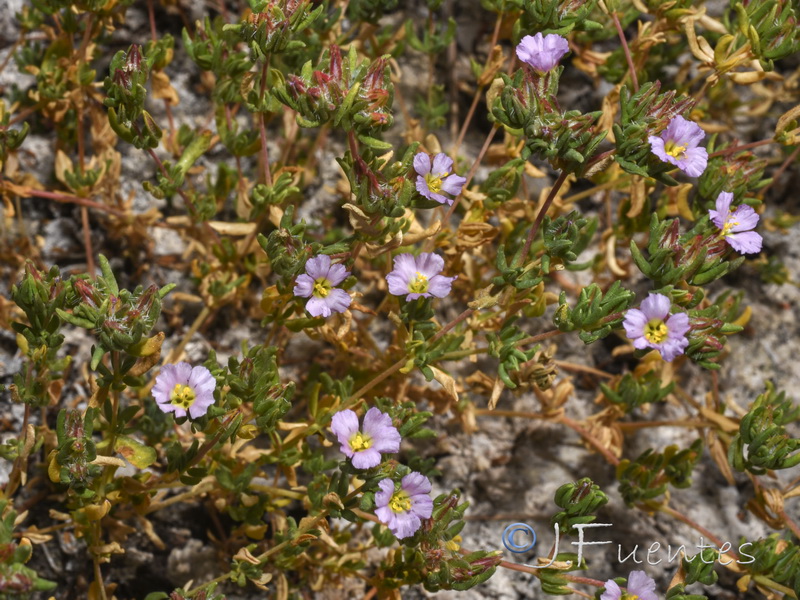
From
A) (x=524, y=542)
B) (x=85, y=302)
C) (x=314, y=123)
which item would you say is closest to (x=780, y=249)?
(x=524, y=542)

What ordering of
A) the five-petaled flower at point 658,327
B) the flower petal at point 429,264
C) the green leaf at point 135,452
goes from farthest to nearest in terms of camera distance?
A: the flower petal at point 429,264, the green leaf at point 135,452, the five-petaled flower at point 658,327

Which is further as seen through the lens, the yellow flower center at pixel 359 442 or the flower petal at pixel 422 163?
the flower petal at pixel 422 163

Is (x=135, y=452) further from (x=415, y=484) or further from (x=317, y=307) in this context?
(x=415, y=484)

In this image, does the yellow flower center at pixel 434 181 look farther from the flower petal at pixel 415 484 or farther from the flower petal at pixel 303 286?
the flower petal at pixel 415 484

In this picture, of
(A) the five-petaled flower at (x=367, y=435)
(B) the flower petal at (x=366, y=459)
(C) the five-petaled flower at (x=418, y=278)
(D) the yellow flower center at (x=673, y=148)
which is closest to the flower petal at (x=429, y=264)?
(C) the five-petaled flower at (x=418, y=278)

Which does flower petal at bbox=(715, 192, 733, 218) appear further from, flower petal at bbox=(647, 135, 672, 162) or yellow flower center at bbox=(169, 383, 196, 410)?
yellow flower center at bbox=(169, 383, 196, 410)

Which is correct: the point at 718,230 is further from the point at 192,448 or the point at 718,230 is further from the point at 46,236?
the point at 46,236
